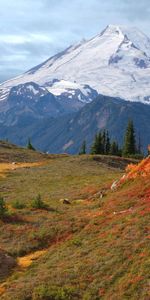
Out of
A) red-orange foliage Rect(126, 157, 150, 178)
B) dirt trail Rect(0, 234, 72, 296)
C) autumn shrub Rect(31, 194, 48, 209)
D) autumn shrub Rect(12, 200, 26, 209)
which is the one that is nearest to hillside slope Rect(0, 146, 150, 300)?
dirt trail Rect(0, 234, 72, 296)

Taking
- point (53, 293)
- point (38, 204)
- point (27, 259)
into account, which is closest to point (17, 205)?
point (38, 204)

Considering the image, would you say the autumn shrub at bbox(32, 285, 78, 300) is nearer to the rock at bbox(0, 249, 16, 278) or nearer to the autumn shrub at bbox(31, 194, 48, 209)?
the rock at bbox(0, 249, 16, 278)

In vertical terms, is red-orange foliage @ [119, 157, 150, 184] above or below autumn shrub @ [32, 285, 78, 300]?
above

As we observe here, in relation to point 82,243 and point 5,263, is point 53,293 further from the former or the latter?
point 82,243

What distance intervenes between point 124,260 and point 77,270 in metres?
3.41

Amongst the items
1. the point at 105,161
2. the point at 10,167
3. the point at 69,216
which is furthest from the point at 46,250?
the point at 105,161

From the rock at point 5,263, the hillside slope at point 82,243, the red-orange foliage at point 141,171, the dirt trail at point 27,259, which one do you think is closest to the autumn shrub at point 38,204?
the hillside slope at point 82,243

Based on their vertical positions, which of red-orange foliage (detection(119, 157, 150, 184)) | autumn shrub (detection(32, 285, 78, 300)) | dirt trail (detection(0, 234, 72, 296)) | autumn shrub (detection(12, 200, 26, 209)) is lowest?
autumn shrub (detection(32, 285, 78, 300))

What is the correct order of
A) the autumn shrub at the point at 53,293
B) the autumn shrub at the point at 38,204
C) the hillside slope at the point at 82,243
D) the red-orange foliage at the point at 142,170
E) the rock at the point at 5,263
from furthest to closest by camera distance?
the red-orange foliage at the point at 142,170
the autumn shrub at the point at 38,204
the rock at the point at 5,263
the hillside slope at the point at 82,243
the autumn shrub at the point at 53,293

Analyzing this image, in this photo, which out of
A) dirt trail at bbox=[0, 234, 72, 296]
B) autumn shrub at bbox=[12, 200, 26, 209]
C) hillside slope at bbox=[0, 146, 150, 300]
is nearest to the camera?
hillside slope at bbox=[0, 146, 150, 300]

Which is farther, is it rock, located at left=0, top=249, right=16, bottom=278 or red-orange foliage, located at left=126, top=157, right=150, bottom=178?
red-orange foliage, located at left=126, top=157, right=150, bottom=178

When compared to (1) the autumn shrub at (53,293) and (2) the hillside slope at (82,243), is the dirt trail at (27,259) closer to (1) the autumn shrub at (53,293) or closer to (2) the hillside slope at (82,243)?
(2) the hillside slope at (82,243)

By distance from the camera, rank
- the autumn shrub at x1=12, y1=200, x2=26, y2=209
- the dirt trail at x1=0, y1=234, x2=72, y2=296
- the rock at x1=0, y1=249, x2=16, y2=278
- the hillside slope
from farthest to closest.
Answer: the autumn shrub at x1=12, y1=200, x2=26, y2=209
the rock at x1=0, y1=249, x2=16, y2=278
the dirt trail at x1=0, y1=234, x2=72, y2=296
the hillside slope

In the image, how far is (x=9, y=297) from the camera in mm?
32844
